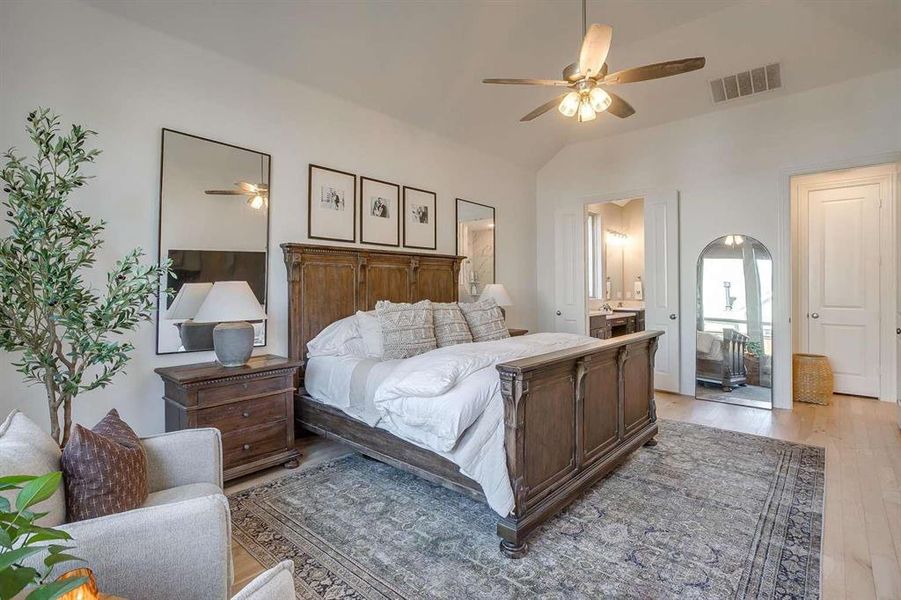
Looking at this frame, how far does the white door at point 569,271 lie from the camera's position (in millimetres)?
6137

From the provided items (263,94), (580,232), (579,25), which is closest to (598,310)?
(580,232)

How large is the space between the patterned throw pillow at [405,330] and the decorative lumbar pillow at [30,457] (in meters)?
2.01

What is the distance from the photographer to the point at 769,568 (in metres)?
2.05

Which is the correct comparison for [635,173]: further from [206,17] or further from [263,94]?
[206,17]

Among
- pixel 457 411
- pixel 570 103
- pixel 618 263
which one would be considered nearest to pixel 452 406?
pixel 457 411

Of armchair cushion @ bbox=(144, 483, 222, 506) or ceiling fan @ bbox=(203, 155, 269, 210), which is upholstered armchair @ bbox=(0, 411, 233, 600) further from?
ceiling fan @ bbox=(203, 155, 269, 210)

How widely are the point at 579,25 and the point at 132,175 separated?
3971 millimetres

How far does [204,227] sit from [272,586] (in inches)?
113

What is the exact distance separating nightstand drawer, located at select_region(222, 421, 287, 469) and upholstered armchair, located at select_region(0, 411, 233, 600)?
1.42 meters

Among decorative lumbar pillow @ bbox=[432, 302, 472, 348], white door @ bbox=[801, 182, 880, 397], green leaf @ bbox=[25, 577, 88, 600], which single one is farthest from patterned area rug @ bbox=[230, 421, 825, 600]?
white door @ bbox=[801, 182, 880, 397]

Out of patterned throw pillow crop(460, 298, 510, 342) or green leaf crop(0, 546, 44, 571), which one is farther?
patterned throw pillow crop(460, 298, 510, 342)

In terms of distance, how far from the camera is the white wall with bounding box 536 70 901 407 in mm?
4316

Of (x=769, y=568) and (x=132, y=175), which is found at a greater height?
(x=132, y=175)

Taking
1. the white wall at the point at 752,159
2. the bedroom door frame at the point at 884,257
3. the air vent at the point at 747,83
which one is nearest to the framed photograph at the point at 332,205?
the white wall at the point at 752,159
